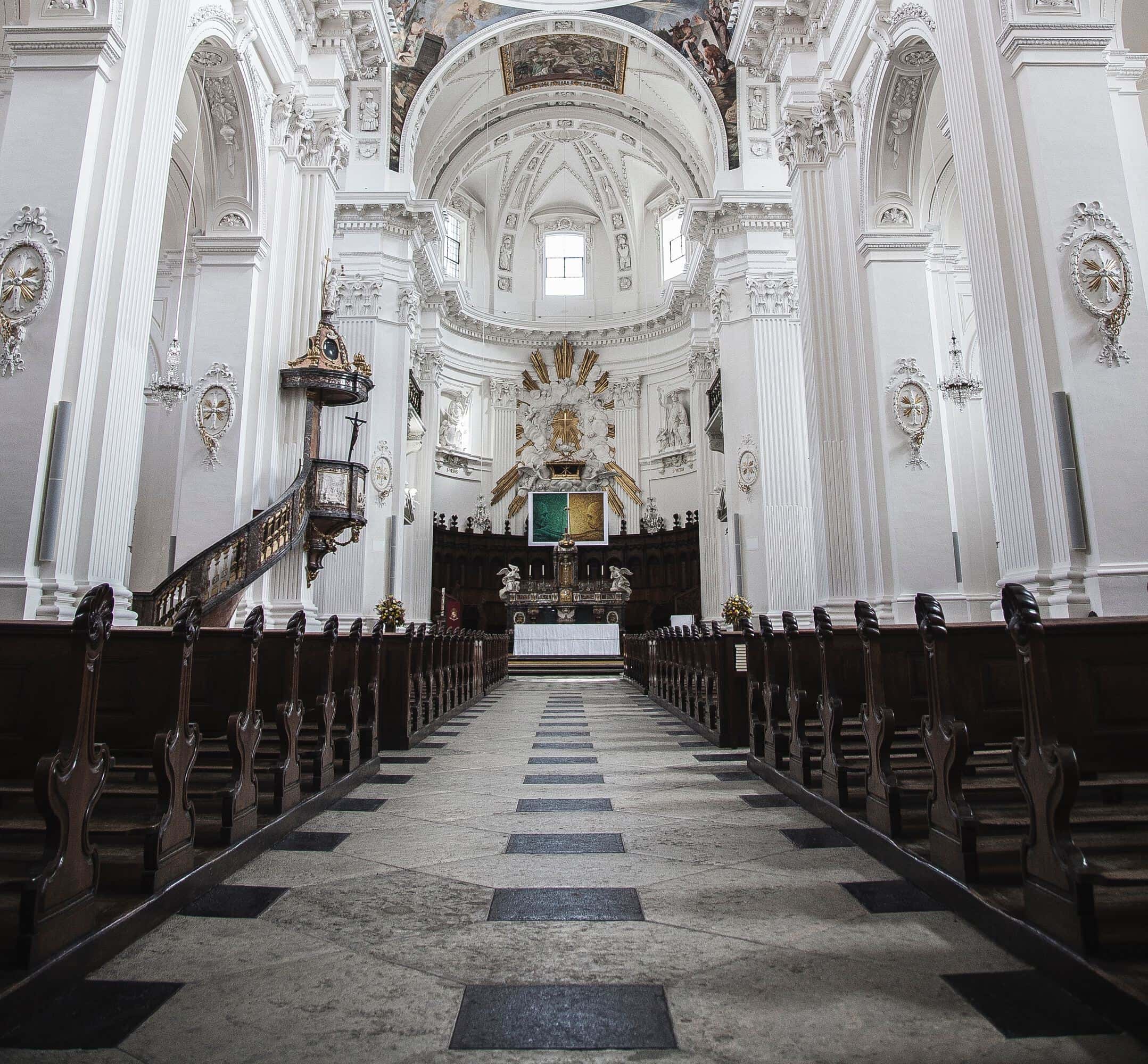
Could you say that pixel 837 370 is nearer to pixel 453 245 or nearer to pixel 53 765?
pixel 53 765

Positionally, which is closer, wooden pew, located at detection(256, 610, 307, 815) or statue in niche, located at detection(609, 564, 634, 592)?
wooden pew, located at detection(256, 610, 307, 815)

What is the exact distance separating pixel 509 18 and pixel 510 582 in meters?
11.7

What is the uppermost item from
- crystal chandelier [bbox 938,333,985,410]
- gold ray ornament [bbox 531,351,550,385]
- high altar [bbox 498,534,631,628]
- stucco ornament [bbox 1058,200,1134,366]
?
gold ray ornament [bbox 531,351,550,385]

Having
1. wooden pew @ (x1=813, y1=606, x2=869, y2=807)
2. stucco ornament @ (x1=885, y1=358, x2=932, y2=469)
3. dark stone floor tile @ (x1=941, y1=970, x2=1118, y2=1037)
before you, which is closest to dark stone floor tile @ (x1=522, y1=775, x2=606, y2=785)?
wooden pew @ (x1=813, y1=606, x2=869, y2=807)

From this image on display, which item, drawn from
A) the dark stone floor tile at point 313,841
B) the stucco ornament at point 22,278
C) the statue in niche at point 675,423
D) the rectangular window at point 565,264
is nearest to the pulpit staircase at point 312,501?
the stucco ornament at point 22,278

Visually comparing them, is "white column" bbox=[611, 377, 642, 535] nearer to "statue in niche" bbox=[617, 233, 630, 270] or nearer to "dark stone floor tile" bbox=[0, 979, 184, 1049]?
"statue in niche" bbox=[617, 233, 630, 270]

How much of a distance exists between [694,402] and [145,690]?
17.2 m

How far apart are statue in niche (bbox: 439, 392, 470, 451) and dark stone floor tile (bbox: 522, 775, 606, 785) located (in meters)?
17.0

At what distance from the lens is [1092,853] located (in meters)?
2.40

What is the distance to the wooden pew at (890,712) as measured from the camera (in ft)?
9.59

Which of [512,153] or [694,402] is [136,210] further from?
[512,153]

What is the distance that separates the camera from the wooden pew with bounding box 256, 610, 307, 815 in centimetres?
337

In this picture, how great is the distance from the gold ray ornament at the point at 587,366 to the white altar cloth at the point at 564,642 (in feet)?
27.6

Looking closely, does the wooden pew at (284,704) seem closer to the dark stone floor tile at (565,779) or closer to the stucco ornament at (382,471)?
the dark stone floor tile at (565,779)
